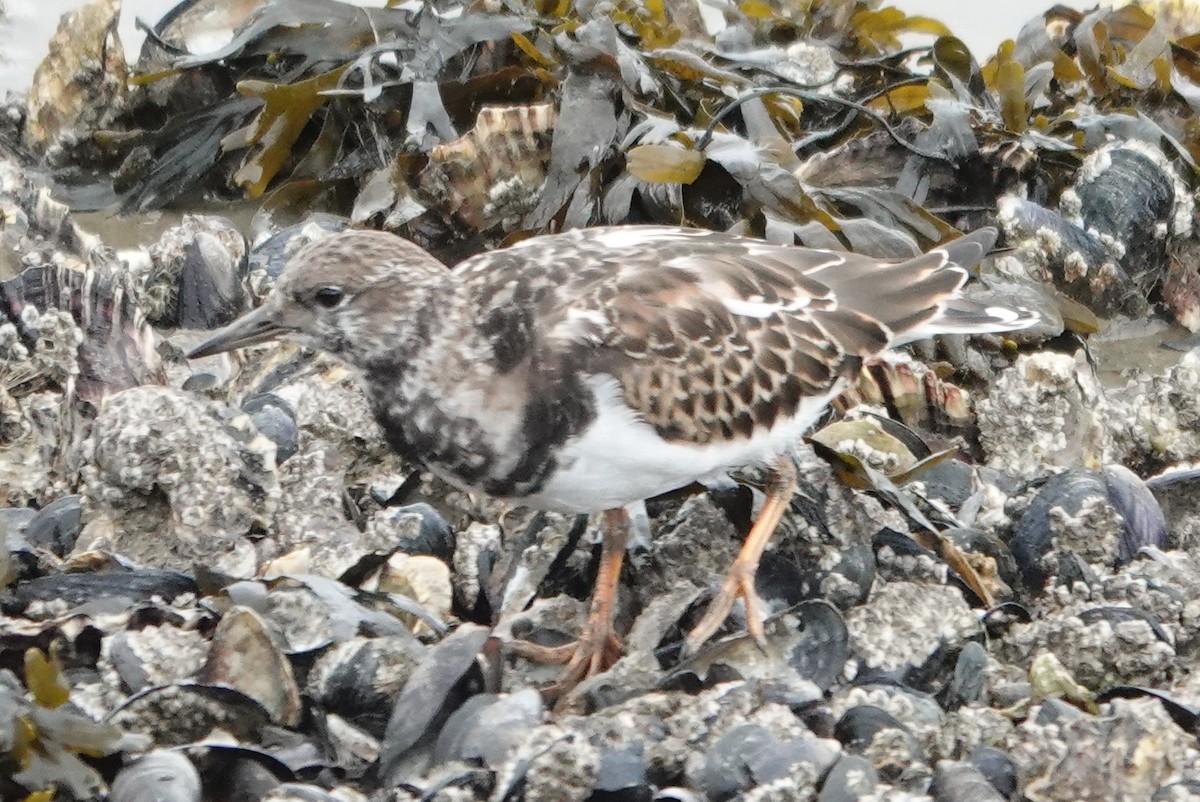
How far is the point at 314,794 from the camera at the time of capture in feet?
6.29

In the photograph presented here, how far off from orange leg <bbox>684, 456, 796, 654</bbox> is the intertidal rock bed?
5 cm

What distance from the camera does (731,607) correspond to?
Result: 254 centimetres

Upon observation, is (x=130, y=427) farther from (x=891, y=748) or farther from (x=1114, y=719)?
(x=1114, y=719)

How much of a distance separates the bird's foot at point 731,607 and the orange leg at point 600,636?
0.15m

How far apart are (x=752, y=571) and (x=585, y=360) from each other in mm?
516

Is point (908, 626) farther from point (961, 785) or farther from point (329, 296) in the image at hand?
point (329, 296)

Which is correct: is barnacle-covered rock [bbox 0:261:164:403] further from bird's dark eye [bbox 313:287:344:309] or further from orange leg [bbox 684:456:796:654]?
orange leg [bbox 684:456:796:654]

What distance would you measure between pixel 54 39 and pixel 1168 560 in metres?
3.63

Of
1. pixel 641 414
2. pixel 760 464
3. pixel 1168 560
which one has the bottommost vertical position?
pixel 1168 560

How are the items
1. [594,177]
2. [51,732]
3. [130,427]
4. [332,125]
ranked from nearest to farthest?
[51,732]
[130,427]
[594,177]
[332,125]

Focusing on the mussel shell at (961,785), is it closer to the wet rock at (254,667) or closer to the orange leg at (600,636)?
the orange leg at (600,636)

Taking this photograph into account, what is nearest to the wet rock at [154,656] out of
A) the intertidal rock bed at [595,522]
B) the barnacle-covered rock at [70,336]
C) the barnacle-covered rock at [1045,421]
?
the intertidal rock bed at [595,522]

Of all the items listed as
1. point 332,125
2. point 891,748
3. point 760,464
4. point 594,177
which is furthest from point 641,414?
point 332,125

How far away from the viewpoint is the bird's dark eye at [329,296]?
2.39 meters
